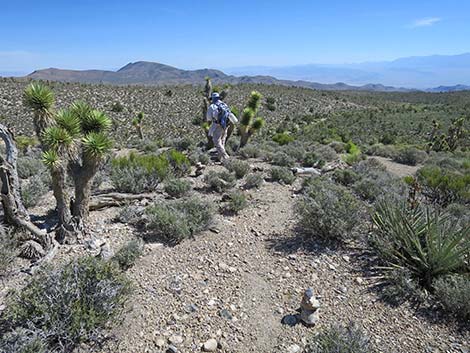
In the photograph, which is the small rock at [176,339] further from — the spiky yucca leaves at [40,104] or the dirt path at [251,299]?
the spiky yucca leaves at [40,104]

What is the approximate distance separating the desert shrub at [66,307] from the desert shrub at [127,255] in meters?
0.91

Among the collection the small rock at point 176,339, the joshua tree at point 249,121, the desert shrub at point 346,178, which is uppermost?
the joshua tree at point 249,121

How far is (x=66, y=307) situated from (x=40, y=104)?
3314mm

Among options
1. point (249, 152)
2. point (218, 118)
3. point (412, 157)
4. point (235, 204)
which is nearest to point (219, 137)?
point (218, 118)

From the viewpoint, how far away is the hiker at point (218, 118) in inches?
419

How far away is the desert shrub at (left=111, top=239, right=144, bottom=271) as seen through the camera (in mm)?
4699

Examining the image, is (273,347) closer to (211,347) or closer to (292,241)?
(211,347)

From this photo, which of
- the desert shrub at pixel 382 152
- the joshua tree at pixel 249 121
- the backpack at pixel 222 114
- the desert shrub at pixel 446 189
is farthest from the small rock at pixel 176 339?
the desert shrub at pixel 382 152

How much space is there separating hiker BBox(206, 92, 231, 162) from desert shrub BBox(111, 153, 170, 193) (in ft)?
9.20

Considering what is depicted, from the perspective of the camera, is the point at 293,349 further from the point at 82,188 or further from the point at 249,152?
the point at 249,152

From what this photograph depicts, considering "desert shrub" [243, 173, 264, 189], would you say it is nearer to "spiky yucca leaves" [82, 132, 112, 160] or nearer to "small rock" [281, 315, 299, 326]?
"spiky yucca leaves" [82, 132, 112, 160]

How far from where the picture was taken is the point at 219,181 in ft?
Result: 27.0

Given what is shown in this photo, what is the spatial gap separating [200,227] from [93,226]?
183 centimetres

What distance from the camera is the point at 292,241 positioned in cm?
576
